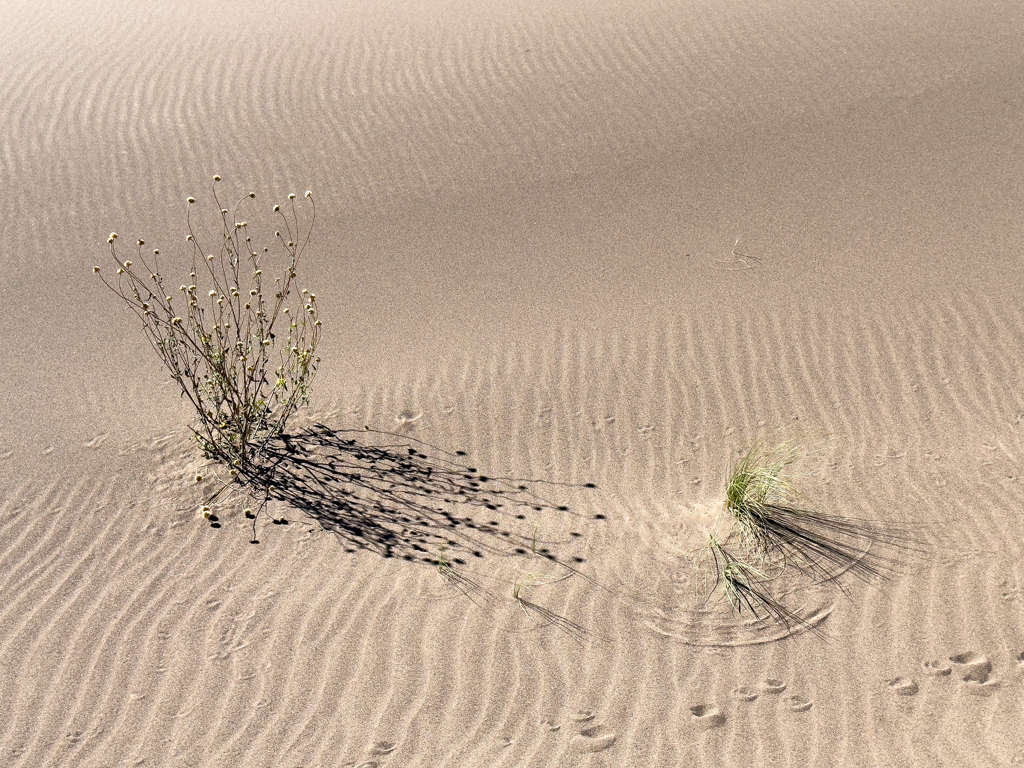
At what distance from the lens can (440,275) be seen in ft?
25.2

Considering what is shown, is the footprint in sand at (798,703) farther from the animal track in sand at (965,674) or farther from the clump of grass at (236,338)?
the clump of grass at (236,338)

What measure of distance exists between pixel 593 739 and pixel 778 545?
1485mm

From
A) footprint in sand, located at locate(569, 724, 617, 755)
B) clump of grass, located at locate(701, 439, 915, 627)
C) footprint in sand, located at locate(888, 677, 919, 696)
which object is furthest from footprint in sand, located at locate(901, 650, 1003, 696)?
footprint in sand, located at locate(569, 724, 617, 755)

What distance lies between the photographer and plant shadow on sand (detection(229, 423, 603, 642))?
15.5 ft

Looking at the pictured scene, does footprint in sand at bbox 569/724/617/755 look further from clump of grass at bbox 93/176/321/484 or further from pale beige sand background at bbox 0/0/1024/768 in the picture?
clump of grass at bbox 93/176/321/484

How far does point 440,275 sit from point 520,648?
4107mm

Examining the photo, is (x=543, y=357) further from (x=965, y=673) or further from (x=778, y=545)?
(x=965, y=673)

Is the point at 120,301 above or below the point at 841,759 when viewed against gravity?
above

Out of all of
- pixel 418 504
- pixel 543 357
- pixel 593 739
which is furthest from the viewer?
pixel 543 357

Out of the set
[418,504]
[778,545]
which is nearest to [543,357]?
[418,504]

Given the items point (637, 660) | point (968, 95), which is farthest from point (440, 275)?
point (968, 95)

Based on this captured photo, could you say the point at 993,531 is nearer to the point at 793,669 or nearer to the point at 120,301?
the point at 793,669

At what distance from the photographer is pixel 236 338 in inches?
263

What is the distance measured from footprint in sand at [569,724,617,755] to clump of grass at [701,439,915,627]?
93 cm
